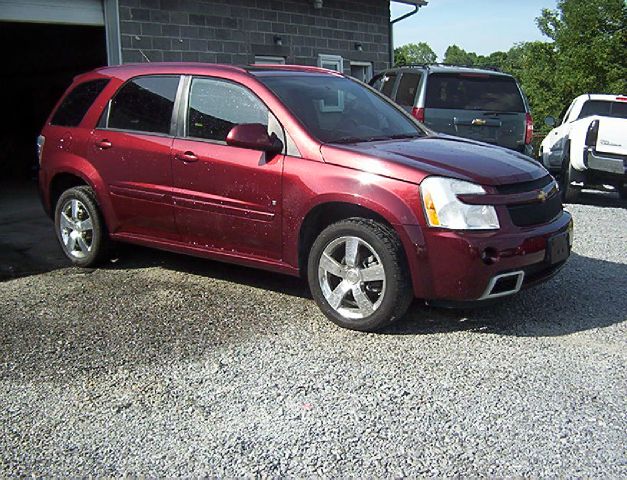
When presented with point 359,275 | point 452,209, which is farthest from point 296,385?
point 452,209

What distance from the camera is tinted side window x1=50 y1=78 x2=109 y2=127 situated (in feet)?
21.2

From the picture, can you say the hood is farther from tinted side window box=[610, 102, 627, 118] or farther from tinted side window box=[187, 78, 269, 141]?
tinted side window box=[610, 102, 627, 118]

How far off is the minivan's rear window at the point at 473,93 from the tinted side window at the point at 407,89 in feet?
0.91

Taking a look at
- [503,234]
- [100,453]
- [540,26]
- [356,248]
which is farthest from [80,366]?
[540,26]

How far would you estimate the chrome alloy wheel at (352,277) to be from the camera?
186 inches

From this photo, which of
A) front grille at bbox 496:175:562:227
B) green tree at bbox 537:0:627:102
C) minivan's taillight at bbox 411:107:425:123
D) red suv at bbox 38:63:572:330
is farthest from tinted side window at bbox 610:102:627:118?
green tree at bbox 537:0:627:102

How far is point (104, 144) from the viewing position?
6.11m

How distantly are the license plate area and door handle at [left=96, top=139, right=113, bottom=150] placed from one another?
11.7 ft

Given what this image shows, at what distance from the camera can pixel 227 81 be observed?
218 inches

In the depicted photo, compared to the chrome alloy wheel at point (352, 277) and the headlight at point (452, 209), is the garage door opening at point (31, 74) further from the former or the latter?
the headlight at point (452, 209)

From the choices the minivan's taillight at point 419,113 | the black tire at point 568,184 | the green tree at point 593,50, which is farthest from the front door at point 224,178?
the green tree at point 593,50

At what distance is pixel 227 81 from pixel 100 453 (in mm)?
3132

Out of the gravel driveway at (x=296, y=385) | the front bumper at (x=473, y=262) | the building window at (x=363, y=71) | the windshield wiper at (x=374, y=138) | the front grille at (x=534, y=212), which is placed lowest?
the gravel driveway at (x=296, y=385)

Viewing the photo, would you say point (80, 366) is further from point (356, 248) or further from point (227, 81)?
point (227, 81)
